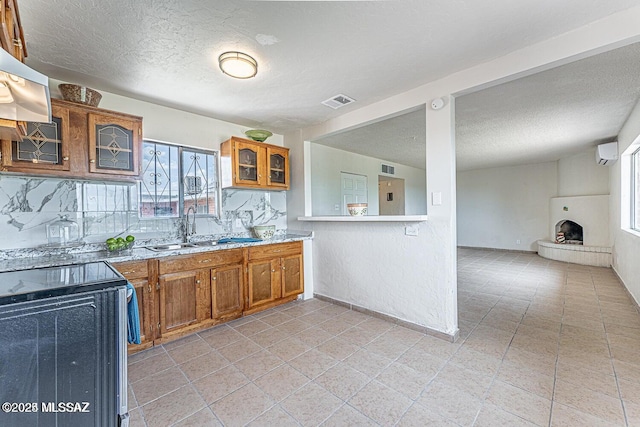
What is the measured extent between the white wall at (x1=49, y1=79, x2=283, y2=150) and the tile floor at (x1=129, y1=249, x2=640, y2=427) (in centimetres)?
214

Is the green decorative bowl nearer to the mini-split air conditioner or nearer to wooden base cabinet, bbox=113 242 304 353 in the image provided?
wooden base cabinet, bbox=113 242 304 353

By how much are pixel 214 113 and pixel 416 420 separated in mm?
3420

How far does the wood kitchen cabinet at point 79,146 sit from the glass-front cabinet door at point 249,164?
102 centimetres

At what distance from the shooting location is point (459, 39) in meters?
1.96

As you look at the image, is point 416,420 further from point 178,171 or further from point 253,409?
point 178,171

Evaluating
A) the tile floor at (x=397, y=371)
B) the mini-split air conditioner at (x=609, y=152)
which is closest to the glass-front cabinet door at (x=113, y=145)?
the tile floor at (x=397, y=371)

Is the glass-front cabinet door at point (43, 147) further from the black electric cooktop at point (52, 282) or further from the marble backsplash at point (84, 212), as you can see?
the black electric cooktop at point (52, 282)

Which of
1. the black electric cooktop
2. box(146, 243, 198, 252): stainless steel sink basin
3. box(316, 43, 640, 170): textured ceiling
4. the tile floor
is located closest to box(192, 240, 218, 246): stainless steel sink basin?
box(146, 243, 198, 252): stainless steel sink basin

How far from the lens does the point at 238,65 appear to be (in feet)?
7.04

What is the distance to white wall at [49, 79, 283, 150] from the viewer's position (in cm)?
275

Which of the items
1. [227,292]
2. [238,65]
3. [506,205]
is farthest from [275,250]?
[506,205]

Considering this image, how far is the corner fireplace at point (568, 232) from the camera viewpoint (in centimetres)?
635

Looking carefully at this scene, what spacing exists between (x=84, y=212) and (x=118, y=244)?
449mm

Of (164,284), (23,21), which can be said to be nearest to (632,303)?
(164,284)
